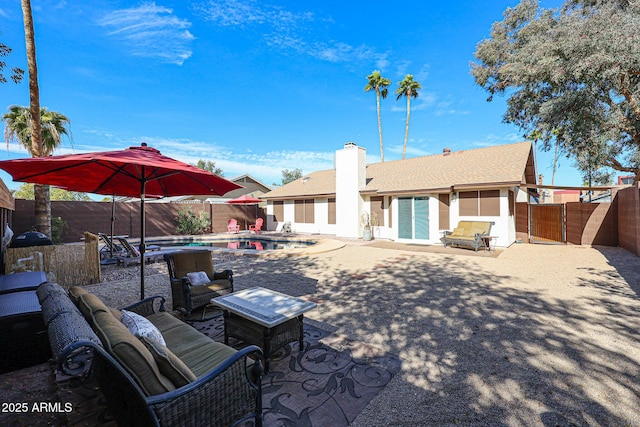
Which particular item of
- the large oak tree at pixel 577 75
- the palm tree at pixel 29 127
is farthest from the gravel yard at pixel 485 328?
the palm tree at pixel 29 127

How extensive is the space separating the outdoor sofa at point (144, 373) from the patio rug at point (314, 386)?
0.41 meters

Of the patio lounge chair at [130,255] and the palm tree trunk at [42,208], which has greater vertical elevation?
the palm tree trunk at [42,208]

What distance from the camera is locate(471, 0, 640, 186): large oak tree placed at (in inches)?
388

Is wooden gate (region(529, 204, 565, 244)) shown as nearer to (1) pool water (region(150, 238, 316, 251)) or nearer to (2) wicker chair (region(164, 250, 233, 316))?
(1) pool water (region(150, 238, 316, 251))

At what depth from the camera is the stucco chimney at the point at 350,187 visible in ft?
53.5

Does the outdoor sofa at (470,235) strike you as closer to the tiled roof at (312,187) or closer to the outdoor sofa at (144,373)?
the tiled roof at (312,187)

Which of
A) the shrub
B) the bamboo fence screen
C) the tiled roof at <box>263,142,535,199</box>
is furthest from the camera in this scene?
the shrub

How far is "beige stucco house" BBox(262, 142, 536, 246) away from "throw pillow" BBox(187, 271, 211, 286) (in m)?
11.4

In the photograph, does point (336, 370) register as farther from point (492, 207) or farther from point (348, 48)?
point (348, 48)

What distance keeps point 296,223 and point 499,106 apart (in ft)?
47.2

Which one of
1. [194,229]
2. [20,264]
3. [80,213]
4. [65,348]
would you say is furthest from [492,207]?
[80,213]

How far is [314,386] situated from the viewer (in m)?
2.77

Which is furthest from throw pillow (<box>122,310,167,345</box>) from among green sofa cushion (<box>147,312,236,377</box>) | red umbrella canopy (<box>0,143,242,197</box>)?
red umbrella canopy (<box>0,143,242,197</box>)

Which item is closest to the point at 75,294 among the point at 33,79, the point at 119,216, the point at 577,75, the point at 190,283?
the point at 190,283
